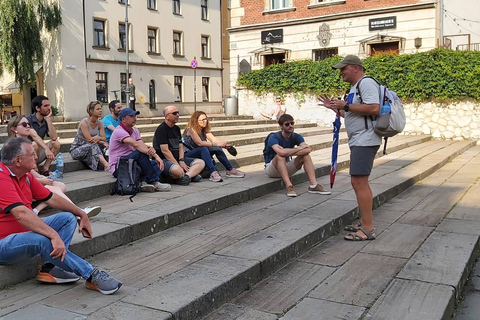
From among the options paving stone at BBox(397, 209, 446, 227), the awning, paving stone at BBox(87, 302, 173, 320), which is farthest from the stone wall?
the awning

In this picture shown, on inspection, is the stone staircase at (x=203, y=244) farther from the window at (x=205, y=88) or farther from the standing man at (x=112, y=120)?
the window at (x=205, y=88)

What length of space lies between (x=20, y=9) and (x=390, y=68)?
1906cm

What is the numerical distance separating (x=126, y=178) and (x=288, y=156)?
2549 millimetres

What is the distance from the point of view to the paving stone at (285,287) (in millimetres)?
3942

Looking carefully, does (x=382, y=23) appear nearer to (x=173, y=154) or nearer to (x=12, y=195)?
(x=173, y=154)

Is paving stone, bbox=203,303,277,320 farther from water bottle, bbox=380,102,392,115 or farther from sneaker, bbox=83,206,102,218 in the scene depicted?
water bottle, bbox=380,102,392,115

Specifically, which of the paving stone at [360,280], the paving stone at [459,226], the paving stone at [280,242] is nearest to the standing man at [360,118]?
the paving stone at [280,242]

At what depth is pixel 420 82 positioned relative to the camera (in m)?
17.4

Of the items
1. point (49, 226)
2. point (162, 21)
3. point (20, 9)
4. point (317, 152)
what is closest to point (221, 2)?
point (162, 21)

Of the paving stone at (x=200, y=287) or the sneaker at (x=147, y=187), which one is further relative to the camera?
the sneaker at (x=147, y=187)

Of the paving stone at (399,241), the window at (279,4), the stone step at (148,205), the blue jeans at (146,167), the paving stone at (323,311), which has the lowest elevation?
the paving stone at (323,311)

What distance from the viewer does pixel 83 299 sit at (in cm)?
363

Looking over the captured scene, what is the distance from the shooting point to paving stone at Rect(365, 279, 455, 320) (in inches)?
143

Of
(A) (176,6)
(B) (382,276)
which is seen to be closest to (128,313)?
(B) (382,276)
